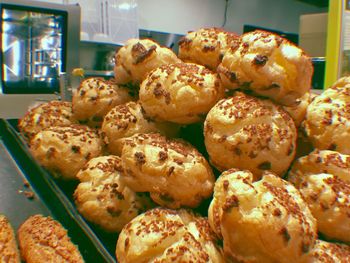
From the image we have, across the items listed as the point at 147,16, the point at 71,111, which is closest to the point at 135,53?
the point at 71,111

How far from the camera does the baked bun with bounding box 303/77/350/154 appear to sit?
0.80 metres

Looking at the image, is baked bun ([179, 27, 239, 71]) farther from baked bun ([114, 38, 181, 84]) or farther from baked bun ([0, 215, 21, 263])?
baked bun ([0, 215, 21, 263])

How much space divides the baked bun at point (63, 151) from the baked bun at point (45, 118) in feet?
0.47

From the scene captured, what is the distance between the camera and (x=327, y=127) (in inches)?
31.8

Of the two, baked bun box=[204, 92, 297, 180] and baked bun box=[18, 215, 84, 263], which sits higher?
baked bun box=[204, 92, 297, 180]

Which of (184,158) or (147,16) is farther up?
(147,16)

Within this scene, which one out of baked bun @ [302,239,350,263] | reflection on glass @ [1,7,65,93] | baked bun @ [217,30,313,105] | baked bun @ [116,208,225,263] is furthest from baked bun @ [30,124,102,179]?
reflection on glass @ [1,7,65,93]

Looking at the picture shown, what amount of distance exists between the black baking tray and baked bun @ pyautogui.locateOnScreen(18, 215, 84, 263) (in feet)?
0.13

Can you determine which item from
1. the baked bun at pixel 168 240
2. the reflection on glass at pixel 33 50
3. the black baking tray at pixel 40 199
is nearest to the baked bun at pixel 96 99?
the black baking tray at pixel 40 199

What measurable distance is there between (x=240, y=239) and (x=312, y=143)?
323 mm

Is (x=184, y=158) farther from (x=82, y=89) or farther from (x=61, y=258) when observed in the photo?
(x=82, y=89)

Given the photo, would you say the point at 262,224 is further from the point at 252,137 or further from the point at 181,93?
the point at 181,93

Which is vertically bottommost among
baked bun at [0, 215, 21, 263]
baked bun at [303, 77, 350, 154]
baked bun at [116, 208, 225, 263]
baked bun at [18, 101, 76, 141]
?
baked bun at [0, 215, 21, 263]

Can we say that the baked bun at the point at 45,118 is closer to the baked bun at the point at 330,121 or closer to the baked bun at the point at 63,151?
the baked bun at the point at 63,151
